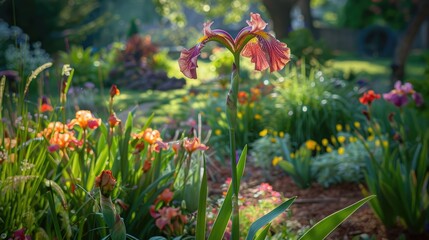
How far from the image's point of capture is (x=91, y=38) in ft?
90.1

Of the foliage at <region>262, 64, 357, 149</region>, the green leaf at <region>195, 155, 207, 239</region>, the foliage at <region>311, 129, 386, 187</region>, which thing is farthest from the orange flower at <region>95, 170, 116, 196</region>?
the foliage at <region>262, 64, 357, 149</region>

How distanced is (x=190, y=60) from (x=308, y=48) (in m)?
9.44

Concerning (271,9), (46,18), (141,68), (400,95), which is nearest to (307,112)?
→ (400,95)

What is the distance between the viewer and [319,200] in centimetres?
423

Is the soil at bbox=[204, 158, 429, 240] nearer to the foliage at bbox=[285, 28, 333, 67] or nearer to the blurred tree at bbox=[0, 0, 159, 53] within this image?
the foliage at bbox=[285, 28, 333, 67]

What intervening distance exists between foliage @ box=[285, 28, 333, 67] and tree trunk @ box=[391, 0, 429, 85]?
140cm

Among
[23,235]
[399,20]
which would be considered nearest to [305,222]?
[23,235]

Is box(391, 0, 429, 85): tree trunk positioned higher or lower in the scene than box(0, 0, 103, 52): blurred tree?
lower

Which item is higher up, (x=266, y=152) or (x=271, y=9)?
(x=271, y=9)

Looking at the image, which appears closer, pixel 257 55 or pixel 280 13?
pixel 257 55

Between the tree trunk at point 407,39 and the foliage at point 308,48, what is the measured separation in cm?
140

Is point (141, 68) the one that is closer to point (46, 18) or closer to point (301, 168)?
point (46, 18)

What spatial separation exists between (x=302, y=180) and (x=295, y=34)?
724 centimetres

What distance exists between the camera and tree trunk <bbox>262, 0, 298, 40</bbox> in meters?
14.7
